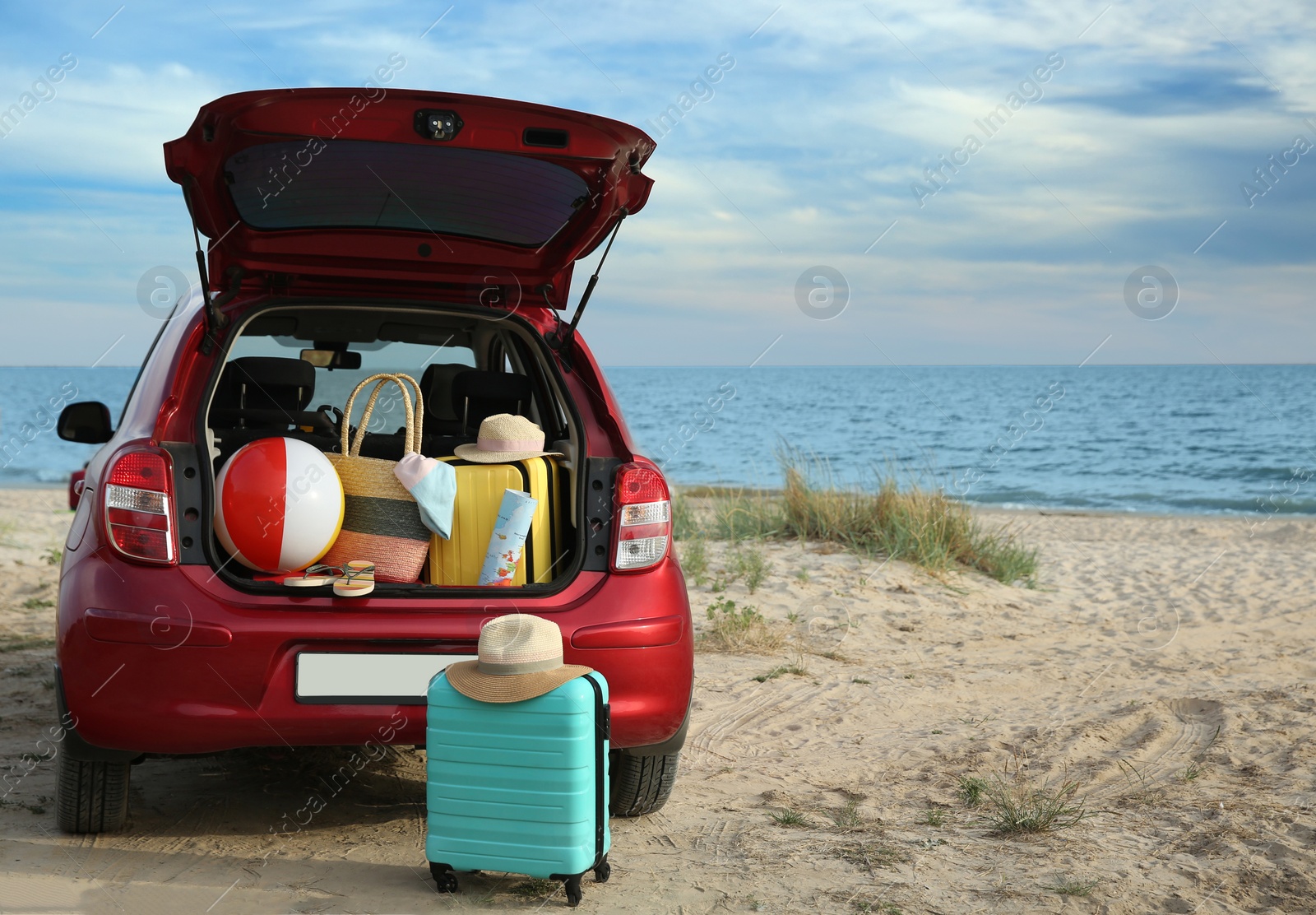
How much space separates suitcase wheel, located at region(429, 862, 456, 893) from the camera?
9.02 ft

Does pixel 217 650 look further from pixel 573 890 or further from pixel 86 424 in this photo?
pixel 86 424

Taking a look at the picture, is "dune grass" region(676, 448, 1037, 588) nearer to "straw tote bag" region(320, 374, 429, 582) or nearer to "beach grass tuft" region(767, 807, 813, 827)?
"beach grass tuft" region(767, 807, 813, 827)

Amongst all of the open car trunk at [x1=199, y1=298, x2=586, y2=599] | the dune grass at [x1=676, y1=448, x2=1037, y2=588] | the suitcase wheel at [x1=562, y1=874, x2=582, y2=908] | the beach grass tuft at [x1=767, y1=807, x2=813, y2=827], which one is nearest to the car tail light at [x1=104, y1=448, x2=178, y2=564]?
the open car trunk at [x1=199, y1=298, x2=586, y2=599]

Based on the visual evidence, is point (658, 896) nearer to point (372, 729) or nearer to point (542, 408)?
point (372, 729)

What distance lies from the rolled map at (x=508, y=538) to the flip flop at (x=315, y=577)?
428 millimetres

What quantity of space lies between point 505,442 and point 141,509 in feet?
3.50

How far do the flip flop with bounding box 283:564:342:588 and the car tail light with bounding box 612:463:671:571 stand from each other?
792 millimetres

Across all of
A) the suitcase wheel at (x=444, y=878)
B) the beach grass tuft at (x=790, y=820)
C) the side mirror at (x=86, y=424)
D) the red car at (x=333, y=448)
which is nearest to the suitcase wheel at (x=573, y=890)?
the suitcase wheel at (x=444, y=878)

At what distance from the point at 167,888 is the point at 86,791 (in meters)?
0.48

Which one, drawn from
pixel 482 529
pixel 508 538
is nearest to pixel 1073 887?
pixel 508 538

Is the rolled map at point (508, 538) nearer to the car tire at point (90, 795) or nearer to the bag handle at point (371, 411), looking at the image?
the bag handle at point (371, 411)

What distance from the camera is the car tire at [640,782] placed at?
3371mm

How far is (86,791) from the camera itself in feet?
9.91

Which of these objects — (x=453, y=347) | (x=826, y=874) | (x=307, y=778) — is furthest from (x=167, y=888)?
(x=453, y=347)
